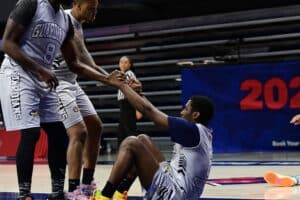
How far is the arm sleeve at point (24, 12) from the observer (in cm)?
422

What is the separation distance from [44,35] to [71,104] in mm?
768

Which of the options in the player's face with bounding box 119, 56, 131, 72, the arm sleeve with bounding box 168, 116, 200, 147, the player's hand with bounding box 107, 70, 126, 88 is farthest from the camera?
the player's face with bounding box 119, 56, 131, 72

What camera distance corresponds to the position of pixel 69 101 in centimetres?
499

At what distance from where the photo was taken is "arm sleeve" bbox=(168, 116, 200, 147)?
3.79m

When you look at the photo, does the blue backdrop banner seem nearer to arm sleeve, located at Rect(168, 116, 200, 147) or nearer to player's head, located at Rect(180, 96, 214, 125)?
player's head, located at Rect(180, 96, 214, 125)

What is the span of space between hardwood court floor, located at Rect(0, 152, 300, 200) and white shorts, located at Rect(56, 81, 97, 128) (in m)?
0.91

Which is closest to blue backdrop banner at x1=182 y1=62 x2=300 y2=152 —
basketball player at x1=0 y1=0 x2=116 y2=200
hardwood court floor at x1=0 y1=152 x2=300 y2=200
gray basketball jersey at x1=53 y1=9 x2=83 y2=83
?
hardwood court floor at x1=0 y1=152 x2=300 y2=200

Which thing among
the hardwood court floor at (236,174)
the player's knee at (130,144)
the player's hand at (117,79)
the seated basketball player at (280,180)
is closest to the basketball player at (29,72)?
the player's hand at (117,79)

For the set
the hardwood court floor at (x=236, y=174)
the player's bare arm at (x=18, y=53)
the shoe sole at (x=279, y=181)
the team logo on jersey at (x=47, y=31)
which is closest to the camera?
the player's bare arm at (x=18, y=53)

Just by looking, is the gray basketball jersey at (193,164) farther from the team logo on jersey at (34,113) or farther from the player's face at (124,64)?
the player's face at (124,64)

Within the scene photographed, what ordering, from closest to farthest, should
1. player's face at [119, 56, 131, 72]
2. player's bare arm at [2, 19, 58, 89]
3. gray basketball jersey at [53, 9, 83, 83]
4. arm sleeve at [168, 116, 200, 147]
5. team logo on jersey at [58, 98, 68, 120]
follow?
1. arm sleeve at [168, 116, 200, 147]
2. player's bare arm at [2, 19, 58, 89]
3. team logo on jersey at [58, 98, 68, 120]
4. gray basketball jersey at [53, 9, 83, 83]
5. player's face at [119, 56, 131, 72]

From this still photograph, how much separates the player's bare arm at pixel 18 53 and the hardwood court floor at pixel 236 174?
1669mm

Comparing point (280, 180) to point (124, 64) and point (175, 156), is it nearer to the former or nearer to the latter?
point (175, 156)

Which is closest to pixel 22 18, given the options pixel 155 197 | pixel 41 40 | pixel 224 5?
pixel 41 40
